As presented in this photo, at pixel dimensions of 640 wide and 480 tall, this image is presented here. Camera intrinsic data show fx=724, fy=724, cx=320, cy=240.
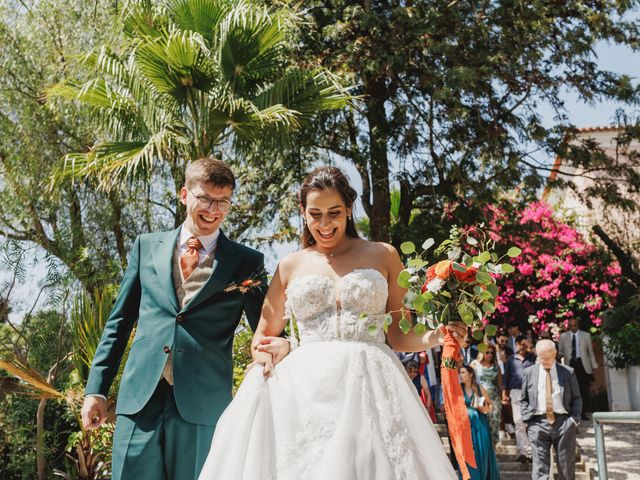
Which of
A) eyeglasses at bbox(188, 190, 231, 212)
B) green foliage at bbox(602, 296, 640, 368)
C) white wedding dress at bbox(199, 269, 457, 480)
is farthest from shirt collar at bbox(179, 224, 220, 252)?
green foliage at bbox(602, 296, 640, 368)

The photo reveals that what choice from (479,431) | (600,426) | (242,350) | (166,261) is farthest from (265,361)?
(479,431)

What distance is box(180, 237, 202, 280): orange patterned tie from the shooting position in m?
3.18

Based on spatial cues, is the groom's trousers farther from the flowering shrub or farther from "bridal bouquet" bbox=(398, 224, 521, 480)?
the flowering shrub

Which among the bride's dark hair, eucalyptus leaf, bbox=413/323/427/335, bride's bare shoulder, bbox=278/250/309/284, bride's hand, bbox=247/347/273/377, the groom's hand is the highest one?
the bride's dark hair

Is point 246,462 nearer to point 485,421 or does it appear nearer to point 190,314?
point 190,314

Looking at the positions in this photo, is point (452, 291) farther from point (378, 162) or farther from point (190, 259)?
point (378, 162)

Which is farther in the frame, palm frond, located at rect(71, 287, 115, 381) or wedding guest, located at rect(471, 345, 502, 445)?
wedding guest, located at rect(471, 345, 502, 445)

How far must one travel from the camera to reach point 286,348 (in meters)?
3.12

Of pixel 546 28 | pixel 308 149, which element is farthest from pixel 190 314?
pixel 546 28

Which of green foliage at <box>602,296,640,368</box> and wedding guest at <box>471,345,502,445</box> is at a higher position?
green foliage at <box>602,296,640,368</box>

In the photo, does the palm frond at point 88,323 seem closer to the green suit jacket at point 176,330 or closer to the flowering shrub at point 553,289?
the green suit jacket at point 176,330

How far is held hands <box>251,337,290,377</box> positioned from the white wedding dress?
49 millimetres

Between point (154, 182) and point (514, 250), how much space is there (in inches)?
395

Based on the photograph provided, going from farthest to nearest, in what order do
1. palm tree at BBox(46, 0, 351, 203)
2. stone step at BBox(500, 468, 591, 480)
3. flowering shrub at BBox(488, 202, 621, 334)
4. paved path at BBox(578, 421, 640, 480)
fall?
flowering shrub at BBox(488, 202, 621, 334), stone step at BBox(500, 468, 591, 480), paved path at BBox(578, 421, 640, 480), palm tree at BBox(46, 0, 351, 203)
